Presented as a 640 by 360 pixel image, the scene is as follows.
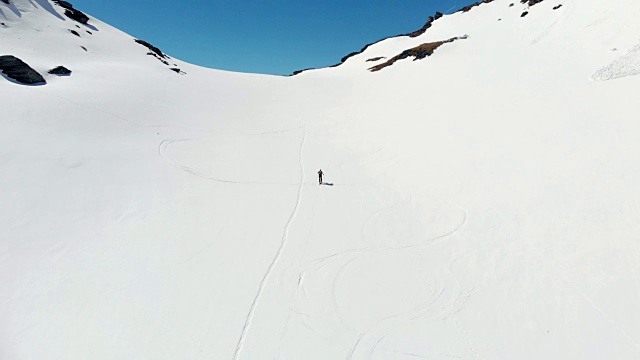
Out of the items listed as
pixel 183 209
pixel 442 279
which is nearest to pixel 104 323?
pixel 183 209

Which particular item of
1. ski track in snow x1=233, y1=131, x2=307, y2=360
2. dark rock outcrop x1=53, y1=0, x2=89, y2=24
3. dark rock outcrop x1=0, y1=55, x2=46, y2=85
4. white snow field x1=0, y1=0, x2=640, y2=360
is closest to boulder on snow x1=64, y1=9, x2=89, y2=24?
dark rock outcrop x1=53, y1=0, x2=89, y2=24

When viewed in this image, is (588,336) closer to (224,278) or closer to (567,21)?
(224,278)

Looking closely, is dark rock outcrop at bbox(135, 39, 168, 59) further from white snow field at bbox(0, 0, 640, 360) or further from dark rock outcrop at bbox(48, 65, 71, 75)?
white snow field at bbox(0, 0, 640, 360)

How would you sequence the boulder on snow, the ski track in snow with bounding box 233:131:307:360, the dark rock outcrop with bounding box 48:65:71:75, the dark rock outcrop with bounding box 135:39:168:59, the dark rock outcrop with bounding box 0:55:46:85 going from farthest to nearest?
the dark rock outcrop with bounding box 135:39:168:59 < the boulder on snow < the dark rock outcrop with bounding box 48:65:71:75 < the dark rock outcrop with bounding box 0:55:46:85 < the ski track in snow with bounding box 233:131:307:360

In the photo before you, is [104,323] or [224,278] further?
[224,278]

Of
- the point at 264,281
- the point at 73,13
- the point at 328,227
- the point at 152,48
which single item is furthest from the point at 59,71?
the point at 73,13

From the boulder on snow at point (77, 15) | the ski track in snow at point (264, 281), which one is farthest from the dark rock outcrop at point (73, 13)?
the ski track in snow at point (264, 281)

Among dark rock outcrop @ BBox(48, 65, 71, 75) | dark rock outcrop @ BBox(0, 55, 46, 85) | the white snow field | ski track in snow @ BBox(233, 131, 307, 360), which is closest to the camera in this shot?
ski track in snow @ BBox(233, 131, 307, 360)
